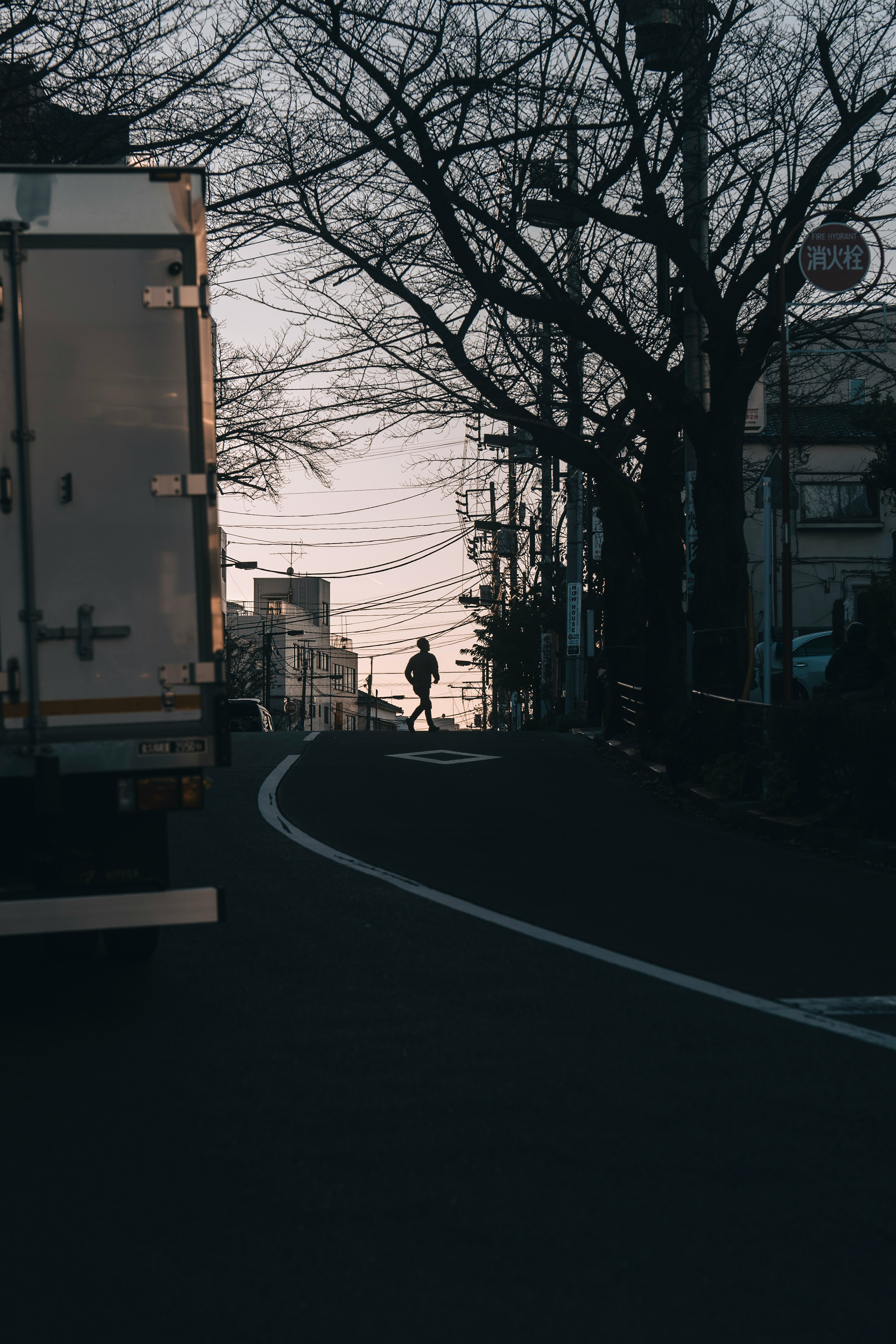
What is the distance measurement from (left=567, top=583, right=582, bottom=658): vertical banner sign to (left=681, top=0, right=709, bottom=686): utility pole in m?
14.7

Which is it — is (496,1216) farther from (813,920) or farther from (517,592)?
(517,592)

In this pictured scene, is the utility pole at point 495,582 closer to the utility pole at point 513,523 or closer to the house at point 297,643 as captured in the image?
the utility pole at point 513,523

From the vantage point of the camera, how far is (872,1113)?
16.2ft

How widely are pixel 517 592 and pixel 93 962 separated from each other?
4548cm

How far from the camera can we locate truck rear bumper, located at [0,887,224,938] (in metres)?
5.96

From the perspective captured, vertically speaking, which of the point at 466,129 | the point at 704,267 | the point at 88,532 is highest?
the point at 466,129

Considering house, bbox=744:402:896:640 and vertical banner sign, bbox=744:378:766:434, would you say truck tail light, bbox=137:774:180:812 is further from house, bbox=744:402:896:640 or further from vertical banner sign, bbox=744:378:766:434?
house, bbox=744:402:896:640

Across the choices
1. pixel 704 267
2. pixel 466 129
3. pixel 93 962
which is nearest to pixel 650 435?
pixel 704 267

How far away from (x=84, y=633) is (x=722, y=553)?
504 inches

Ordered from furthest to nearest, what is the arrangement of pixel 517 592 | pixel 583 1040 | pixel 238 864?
1. pixel 517 592
2. pixel 238 864
3. pixel 583 1040

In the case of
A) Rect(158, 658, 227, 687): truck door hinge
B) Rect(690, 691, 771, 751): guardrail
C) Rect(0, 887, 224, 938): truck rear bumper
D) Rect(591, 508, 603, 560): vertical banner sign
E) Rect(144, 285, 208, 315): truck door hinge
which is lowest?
Rect(0, 887, 224, 938): truck rear bumper

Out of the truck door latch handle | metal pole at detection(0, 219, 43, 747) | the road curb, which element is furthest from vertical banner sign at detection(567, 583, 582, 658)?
metal pole at detection(0, 219, 43, 747)

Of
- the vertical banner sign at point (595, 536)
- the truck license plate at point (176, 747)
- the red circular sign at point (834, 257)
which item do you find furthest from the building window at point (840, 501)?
the truck license plate at point (176, 747)

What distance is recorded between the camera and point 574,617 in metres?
34.2
